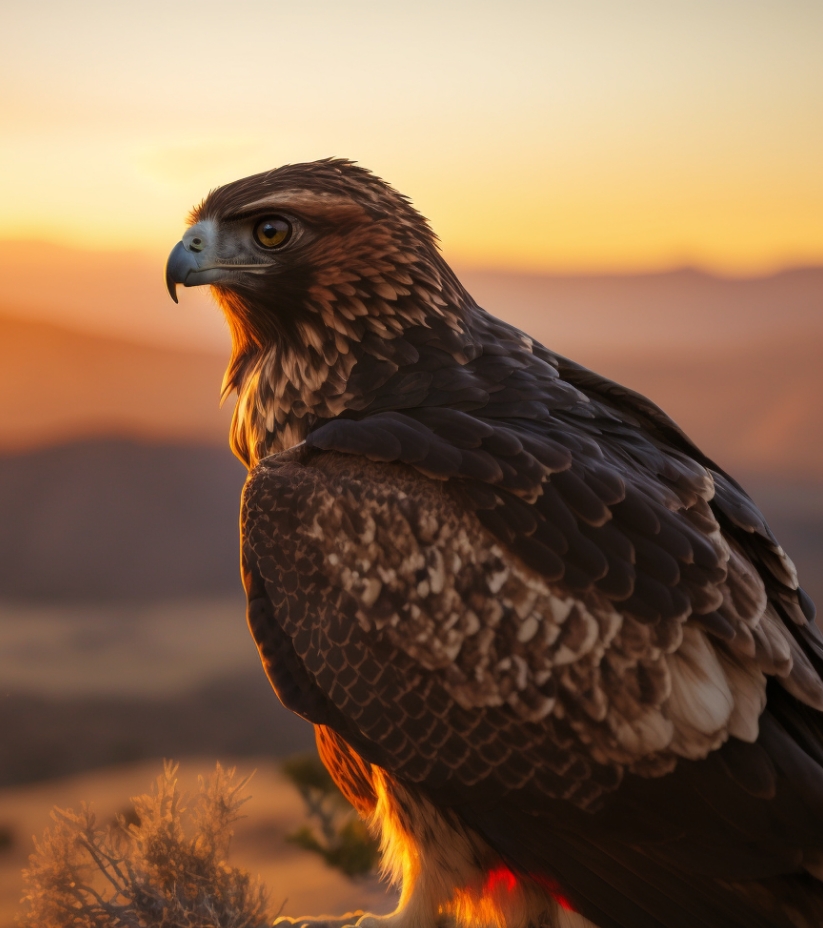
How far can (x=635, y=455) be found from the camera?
4176 mm

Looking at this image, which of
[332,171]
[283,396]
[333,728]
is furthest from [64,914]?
[332,171]

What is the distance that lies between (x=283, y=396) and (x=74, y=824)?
2038mm

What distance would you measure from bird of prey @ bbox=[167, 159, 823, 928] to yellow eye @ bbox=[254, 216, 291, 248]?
0.82 metres

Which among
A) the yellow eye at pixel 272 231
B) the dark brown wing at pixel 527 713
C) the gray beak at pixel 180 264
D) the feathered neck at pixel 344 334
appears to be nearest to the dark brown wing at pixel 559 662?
the dark brown wing at pixel 527 713

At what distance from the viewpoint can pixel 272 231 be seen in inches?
173

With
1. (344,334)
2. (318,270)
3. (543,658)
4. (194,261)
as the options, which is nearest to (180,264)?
(194,261)

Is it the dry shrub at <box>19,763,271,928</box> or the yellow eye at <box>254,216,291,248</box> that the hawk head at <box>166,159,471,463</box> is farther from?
the dry shrub at <box>19,763,271,928</box>

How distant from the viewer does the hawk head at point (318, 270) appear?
4375 mm

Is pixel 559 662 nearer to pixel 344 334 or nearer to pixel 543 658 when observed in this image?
pixel 543 658

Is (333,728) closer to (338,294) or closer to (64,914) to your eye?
(64,914)

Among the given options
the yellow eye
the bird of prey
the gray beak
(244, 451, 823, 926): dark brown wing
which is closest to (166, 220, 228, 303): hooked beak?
the gray beak

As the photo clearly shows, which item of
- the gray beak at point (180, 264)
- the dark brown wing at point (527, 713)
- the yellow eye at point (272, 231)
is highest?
the yellow eye at point (272, 231)

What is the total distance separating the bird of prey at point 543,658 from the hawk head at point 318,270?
32cm

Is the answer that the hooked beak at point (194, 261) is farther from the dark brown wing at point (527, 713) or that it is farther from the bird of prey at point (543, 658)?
the dark brown wing at point (527, 713)
